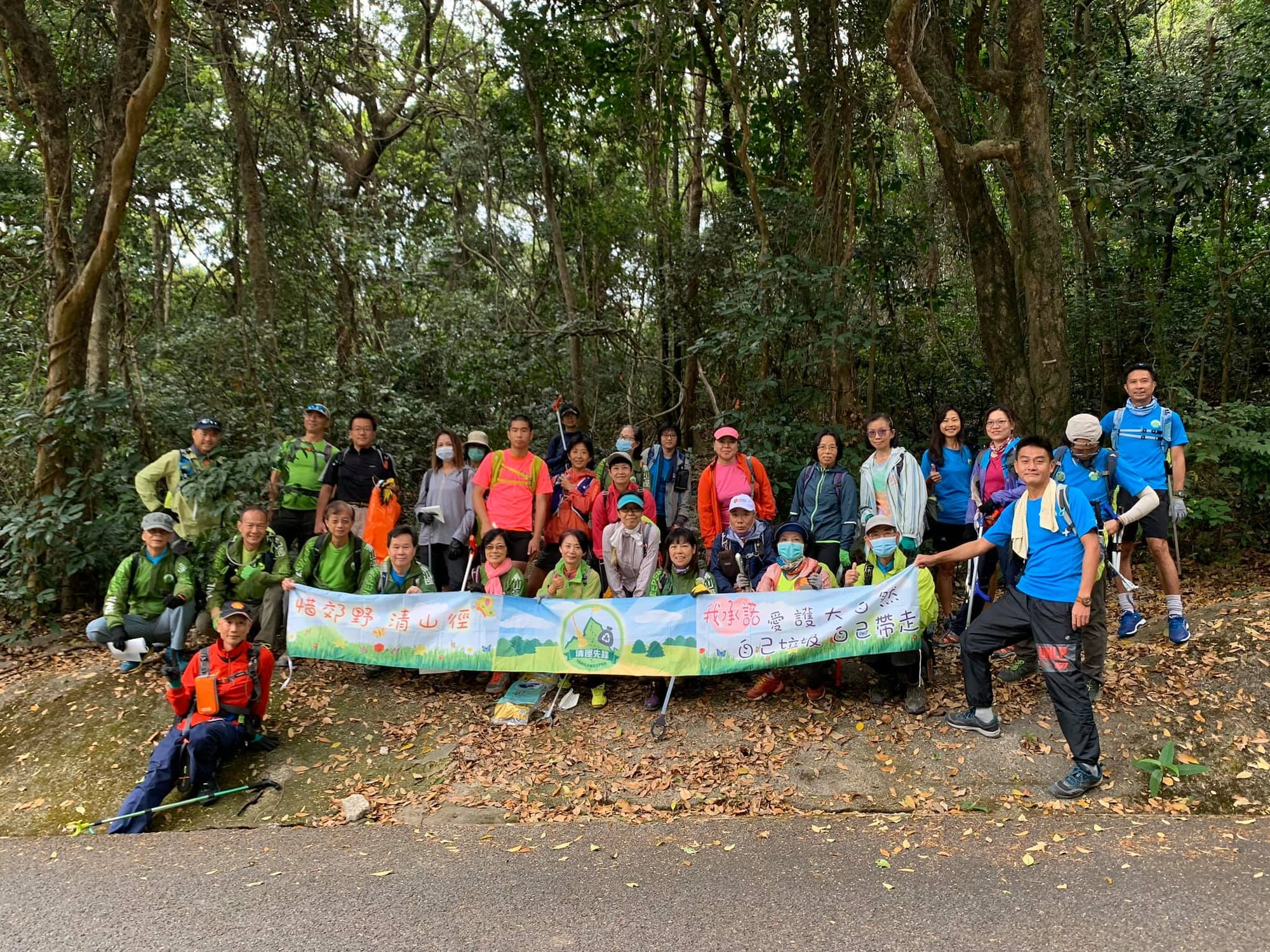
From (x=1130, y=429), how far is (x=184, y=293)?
16.1 meters

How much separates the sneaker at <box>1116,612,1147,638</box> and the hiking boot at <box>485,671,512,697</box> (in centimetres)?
509

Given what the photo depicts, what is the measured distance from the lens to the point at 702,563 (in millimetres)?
5949

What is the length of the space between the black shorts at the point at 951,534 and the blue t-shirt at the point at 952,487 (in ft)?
0.15

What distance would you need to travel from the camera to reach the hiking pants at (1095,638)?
4.69 metres

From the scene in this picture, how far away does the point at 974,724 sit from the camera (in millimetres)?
5027

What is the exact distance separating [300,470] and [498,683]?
2.90m

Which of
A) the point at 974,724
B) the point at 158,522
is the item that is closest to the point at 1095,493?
the point at 974,724

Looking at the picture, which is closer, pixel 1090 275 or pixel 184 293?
pixel 1090 275

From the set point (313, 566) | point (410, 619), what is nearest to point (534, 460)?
point (410, 619)

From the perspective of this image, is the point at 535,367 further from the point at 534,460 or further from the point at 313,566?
the point at 313,566

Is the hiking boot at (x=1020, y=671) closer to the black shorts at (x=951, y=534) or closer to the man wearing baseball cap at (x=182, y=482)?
the black shorts at (x=951, y=534)

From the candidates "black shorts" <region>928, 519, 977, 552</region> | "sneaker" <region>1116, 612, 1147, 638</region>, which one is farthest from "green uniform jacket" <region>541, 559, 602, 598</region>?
"sneaker" <region>1116, 612, 1147, 638</region>

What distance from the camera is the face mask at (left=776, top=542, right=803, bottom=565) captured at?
5.58m

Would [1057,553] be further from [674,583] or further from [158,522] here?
[158,522]
